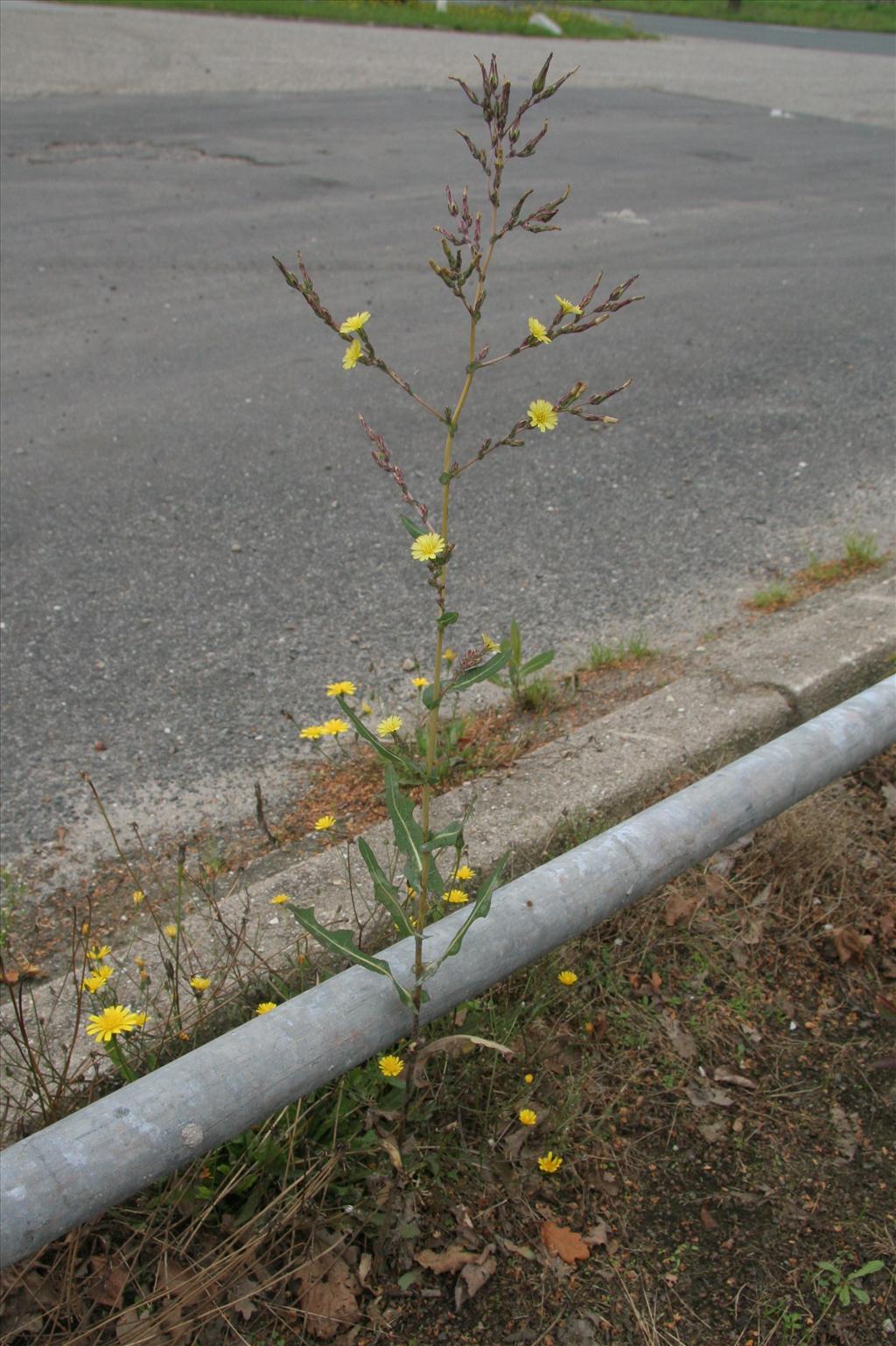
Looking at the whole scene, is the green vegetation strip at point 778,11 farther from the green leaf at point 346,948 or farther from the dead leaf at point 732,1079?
the green leaf at point 346,948

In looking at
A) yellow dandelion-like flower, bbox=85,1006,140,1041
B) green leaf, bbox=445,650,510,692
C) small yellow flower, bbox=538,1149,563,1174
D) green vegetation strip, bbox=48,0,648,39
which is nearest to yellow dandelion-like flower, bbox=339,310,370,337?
green leaf, bbox=445,650,510,692

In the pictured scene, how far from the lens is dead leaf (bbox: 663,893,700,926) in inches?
103

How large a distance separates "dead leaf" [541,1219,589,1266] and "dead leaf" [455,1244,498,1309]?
0.10 meters

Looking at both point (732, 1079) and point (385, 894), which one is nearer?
point (385, 894)

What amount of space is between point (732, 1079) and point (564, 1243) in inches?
19.8

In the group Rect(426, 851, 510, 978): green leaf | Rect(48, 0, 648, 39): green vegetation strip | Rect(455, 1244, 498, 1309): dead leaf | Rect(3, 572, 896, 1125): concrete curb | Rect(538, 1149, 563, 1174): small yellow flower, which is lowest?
Rect(455, 1244, 498, 1309): dead leaf

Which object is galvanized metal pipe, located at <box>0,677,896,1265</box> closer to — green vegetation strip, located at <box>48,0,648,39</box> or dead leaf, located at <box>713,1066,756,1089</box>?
dead leaf, located at <box>713,1066,756,1089</box>

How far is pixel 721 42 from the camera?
21.7 metres

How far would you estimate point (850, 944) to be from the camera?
2.62 meters

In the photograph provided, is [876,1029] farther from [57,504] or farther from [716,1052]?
[57,504]

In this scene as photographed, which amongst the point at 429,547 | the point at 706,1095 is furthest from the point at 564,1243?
the point at 429,547

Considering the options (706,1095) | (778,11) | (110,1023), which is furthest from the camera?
(778,11)

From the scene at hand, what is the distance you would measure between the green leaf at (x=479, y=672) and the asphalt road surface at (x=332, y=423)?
1.51m

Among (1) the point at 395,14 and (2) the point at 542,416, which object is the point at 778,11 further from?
(2) the point at 542,416
